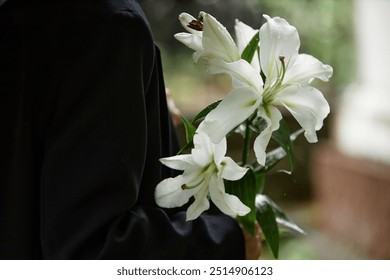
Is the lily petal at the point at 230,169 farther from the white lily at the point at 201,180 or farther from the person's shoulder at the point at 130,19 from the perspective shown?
the person's shoulder at the point at 130,19

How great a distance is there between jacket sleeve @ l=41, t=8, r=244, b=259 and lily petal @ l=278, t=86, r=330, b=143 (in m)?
0.12

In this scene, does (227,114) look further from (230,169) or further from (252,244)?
(252,244)

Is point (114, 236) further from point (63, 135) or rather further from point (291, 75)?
point (291, 75)

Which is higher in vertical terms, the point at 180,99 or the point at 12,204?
the point at 12,204

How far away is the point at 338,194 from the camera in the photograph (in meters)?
3.17

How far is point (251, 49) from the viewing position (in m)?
0.72

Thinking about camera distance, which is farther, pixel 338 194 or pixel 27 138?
pixel 338 194

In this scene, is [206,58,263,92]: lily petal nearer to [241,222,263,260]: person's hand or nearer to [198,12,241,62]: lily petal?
[198,12,241,62]: lily petal

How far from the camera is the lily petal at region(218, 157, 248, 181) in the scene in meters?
0.70

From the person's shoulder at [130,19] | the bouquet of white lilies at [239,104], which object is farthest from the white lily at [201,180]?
the person's shoulder at [130,19]

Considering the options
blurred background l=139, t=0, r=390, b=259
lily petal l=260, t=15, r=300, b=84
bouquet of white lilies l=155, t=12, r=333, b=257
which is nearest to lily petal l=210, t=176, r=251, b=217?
bouquet of white lilies l=155, t=12, r=333, b=257

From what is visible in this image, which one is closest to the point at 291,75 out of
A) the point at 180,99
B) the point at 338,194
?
the point at 338,194
